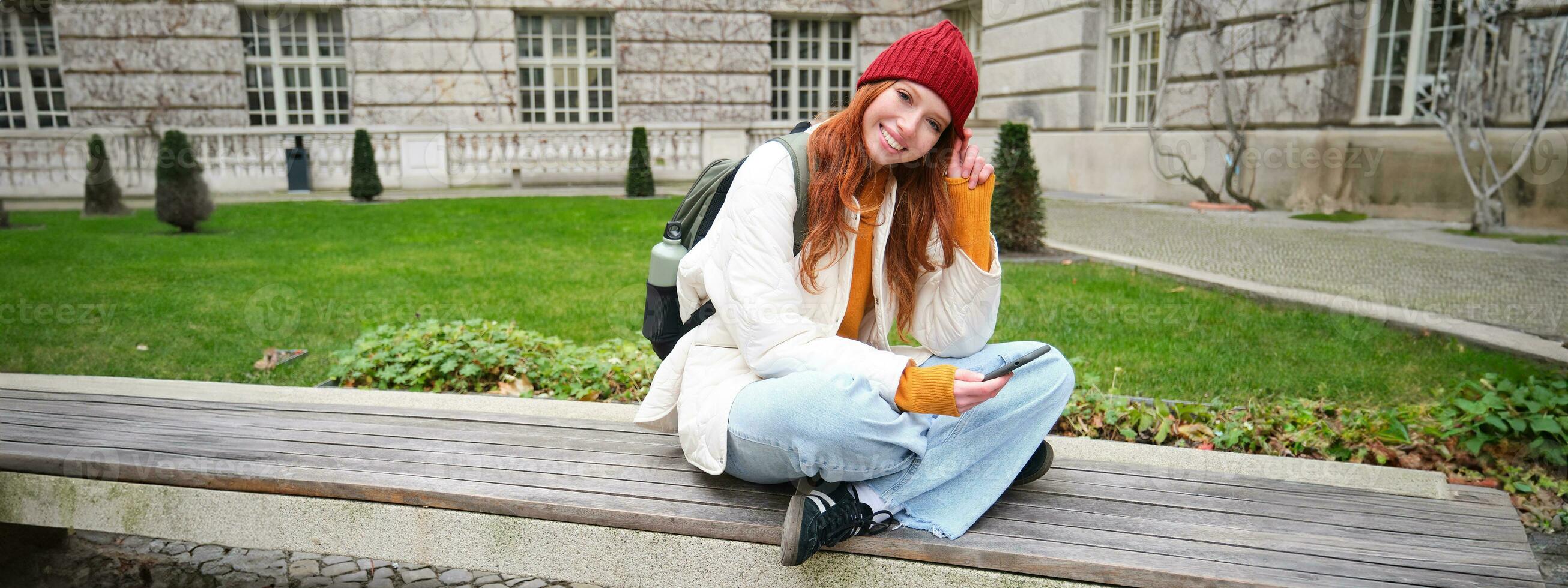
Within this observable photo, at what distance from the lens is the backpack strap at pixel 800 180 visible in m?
2.26

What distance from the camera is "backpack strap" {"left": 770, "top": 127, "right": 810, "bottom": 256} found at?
2262 millimetres

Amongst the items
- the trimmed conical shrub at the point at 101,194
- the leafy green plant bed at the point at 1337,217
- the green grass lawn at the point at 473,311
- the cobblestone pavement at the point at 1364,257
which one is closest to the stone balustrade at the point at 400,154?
the trimmed conical shrub at the point at 101,194

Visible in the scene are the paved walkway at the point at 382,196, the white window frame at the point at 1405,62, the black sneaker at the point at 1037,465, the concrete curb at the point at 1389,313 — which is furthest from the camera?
the paved walkway at the point at 382,196

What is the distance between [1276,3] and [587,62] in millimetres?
11596

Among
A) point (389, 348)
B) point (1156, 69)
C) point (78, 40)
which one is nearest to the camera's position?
point (389, 348)

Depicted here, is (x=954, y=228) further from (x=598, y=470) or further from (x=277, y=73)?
(x=277, y=73)

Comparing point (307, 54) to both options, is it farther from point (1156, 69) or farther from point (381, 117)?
point (1156, 69)

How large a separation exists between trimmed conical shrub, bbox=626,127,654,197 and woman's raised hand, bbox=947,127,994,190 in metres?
13.7

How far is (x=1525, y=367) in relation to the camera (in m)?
4.48

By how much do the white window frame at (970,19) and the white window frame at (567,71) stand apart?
20.2 feet

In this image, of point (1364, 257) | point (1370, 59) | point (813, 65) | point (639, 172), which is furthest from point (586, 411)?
point (813, 65)

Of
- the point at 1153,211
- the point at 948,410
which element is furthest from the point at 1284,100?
the point at 948,410

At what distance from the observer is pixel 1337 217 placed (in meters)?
10.7

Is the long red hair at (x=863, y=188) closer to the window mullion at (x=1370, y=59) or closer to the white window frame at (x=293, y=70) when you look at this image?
the window mullion at (x=1370, y=59)
